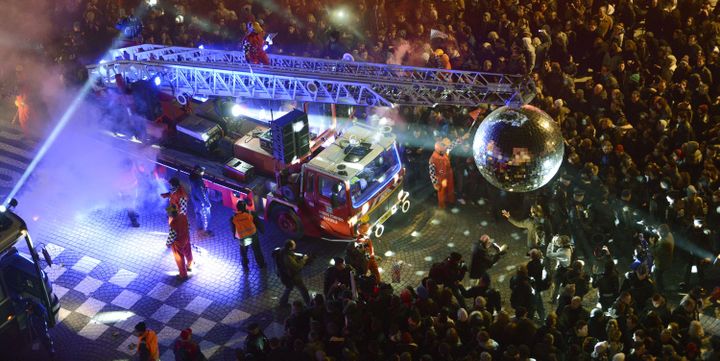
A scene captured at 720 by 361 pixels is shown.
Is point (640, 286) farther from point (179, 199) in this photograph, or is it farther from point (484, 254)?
point (179, 199)

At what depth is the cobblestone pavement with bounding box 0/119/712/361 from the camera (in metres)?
12.7

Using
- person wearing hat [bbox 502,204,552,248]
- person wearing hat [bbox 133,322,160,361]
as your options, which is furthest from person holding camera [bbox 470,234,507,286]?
person wearing hat [bbox 133,322,160,361]

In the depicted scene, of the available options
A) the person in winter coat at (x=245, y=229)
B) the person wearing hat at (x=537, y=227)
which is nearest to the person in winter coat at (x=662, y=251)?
the person wearing hat at (x=537, y=227)

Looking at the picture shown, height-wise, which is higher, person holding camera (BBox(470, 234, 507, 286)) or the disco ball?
the disco ball

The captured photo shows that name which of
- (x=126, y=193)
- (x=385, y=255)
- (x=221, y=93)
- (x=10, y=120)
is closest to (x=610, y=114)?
(x=385, y=255)

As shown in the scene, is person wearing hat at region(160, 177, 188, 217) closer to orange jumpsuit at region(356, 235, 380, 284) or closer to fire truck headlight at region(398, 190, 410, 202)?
orange jumpsuit at region(356, 235, 380, 284)

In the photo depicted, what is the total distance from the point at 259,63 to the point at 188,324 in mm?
5520

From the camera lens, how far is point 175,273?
1409cm

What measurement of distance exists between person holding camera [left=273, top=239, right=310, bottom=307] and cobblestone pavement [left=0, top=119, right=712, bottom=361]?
0.69m

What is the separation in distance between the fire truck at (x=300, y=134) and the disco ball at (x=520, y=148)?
312 centimetres

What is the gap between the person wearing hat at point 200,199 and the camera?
570 inches

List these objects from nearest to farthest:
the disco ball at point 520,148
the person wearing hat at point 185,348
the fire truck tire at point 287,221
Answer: the disco ball at point 520,148 → the person wearing hat at point 185,348 → the fire truck tire at point 287,221

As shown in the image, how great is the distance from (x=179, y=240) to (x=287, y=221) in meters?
2.19

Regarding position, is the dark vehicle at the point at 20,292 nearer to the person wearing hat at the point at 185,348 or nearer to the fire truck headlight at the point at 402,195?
the person wearing hat at the point at 185,348
